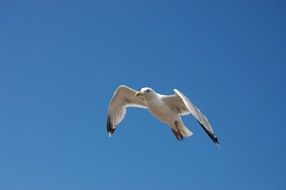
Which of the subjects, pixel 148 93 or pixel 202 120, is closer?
pixel 202 120

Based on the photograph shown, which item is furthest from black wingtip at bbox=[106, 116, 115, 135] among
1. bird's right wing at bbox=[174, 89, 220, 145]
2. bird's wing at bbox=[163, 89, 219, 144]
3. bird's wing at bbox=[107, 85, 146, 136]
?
bird's right wing at bbox=[174, 89, 220, 145]

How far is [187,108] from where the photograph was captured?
732cm

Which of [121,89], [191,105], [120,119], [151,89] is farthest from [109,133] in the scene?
[191,105]

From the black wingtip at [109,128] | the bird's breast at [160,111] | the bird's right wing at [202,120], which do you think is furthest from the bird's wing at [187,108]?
the black wingtip at [109,128]

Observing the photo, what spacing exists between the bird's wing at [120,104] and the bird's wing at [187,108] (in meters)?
0.92

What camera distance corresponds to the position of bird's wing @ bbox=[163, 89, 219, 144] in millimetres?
6296

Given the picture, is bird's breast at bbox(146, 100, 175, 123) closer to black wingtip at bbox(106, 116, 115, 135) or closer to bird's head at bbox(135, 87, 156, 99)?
bird's head at bbox(135, 87, 156, 99)

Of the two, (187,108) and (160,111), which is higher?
(160,111)

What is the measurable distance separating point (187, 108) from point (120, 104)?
7.16 feet

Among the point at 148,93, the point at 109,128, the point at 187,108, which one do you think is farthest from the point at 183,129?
the point at 109,128

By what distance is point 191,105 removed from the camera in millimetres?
6836

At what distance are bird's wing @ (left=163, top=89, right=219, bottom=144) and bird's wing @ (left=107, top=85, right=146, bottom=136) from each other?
916mm

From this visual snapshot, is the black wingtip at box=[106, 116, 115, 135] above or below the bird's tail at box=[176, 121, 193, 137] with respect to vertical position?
above

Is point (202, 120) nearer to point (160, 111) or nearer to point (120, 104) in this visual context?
point (160, 111)
